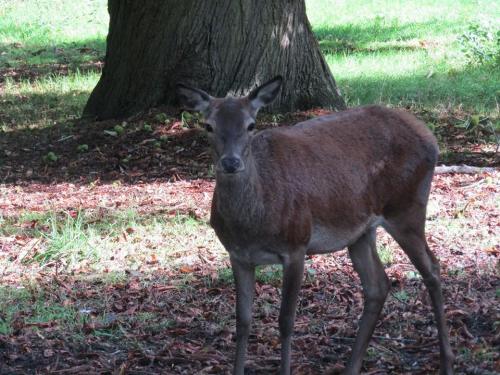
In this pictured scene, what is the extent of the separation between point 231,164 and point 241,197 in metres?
0.23

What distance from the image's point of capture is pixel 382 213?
5438 millimetres

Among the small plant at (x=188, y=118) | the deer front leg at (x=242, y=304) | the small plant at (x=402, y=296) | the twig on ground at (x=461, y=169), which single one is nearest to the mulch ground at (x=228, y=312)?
the small plant at (x=402, y=296)

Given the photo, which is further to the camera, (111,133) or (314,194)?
(111,133)

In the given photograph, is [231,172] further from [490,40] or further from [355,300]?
[490,40]

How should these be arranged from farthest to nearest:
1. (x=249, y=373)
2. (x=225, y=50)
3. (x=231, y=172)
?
(x=225, y=50) → (x=249, y=373) → (x=231, y=172)

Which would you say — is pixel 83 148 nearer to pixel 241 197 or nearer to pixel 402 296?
pixel 402 296

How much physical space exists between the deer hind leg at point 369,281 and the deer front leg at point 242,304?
65 cm

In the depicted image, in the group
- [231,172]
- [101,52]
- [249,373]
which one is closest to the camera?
[231,172]

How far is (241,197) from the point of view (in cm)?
496

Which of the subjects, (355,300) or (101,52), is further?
(101,52)

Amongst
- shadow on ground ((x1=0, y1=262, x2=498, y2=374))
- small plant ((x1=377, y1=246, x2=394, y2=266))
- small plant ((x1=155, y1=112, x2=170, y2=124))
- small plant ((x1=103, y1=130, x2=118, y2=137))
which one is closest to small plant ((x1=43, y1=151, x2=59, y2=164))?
small plant ((x1=103, y1=130, x2=118, y2=137))

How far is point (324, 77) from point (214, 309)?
18.5ft

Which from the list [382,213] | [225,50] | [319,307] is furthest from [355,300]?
[225,50]

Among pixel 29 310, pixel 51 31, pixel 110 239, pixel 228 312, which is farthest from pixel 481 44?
pixel 29 310
